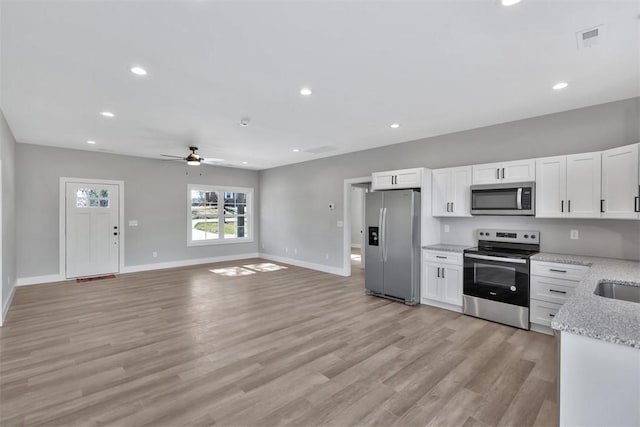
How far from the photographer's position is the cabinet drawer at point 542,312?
3.46m

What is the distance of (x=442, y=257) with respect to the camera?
446 cm

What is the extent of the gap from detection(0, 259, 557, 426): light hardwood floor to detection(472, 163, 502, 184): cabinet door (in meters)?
1.91

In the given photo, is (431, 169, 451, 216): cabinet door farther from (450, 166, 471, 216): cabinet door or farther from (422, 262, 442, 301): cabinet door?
(422, 262, 442, 301): cabinet door

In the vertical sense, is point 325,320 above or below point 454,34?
below

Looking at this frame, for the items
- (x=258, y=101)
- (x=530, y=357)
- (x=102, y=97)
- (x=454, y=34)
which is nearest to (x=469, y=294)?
(x=530, y=357)

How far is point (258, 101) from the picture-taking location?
3.56 m

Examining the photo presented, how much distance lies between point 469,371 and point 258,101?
3.56 metres

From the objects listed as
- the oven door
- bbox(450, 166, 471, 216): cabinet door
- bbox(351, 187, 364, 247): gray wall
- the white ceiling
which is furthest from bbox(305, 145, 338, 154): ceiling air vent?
bbox(351, 187, 364, 247): gray wall

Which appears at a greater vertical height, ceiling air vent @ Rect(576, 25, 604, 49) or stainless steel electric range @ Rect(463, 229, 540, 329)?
ceiling air vent @ Rect(576, 25, 604, 49)

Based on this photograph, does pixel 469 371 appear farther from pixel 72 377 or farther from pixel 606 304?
pixel 72 377

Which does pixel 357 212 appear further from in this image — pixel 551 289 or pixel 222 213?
pixel 551 289

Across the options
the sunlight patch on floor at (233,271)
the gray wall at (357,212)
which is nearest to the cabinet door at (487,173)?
the sunlight patch on floor at (233,271)

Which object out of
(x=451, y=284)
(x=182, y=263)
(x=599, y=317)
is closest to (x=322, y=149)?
(x=451, y=284)

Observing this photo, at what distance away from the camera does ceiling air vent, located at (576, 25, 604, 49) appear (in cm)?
218
